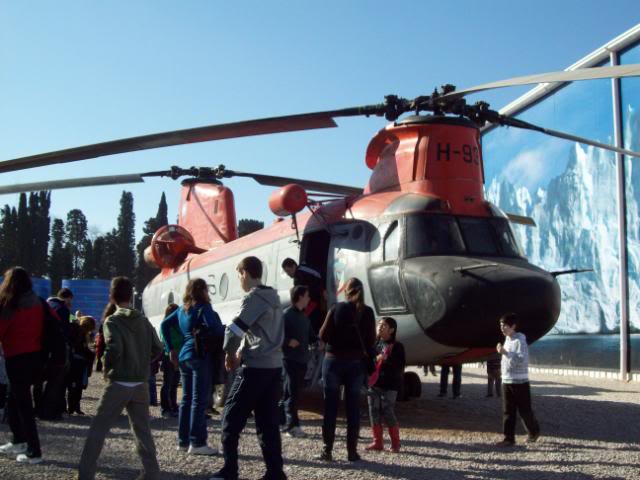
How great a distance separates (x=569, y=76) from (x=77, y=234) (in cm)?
7902

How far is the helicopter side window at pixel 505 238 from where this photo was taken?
8.58 metres

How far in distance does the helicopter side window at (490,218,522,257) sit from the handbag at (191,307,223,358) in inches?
162

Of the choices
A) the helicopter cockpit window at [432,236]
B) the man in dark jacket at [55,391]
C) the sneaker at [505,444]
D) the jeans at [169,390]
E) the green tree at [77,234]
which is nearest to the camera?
the sneaker at [505,444]

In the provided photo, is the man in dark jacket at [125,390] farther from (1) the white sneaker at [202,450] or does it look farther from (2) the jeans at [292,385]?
(2) the jeans at [292,385]

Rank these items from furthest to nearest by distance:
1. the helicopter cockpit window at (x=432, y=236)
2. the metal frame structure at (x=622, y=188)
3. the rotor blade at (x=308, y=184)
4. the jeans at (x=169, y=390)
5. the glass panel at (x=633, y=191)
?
1. the metal frame structure at (x=622, y=188)
2. the glass panel at (x=633, y=191)
3. the rotor blade at (x=308, y=184)
4. the jeans at (x=169, y=390)
5. the helicopter cockpit window at (x=432, y=236)

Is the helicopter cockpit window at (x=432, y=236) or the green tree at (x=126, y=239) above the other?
the green tree at (x=126, y=239)

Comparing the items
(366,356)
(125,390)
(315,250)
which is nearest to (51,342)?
(125,390)

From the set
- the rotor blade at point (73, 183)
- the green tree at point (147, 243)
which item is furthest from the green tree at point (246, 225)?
the rotor blade at point (73, 183)

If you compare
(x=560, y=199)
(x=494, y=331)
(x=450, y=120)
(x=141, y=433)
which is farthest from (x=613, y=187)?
(x=141, y=433)

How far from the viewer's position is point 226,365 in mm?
5125

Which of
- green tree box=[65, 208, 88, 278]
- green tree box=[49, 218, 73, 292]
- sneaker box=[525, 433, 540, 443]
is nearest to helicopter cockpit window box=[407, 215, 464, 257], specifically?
sneaker box=[525, 433, 540, 443]

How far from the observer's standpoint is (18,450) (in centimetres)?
571

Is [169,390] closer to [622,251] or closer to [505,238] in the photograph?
[505,238]

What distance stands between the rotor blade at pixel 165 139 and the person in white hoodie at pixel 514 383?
3831mm
